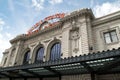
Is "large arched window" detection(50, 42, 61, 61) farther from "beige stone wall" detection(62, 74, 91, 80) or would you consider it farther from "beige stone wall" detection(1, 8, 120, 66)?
"beige stone wall" detection(62, 74, 91, 80)

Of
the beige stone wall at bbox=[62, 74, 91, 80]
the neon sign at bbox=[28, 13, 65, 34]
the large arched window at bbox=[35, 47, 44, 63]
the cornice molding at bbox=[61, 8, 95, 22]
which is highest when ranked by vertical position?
the neon sign at bbox=[28, 13, 65, 34]

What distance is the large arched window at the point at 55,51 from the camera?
19.3 metres

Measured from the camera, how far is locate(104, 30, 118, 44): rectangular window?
1500cm

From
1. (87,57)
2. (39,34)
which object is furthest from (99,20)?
(39,34)

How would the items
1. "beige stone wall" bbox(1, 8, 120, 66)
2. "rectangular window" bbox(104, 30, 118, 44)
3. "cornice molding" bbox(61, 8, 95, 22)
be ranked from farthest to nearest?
"cornice molding" bbox(61, 8, 95, 22)
"beige stone wall" bbox(1, 8, 120, 66)
"rectangular window" bbox(104, 30, 118, 44)

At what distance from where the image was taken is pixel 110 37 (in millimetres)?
15422

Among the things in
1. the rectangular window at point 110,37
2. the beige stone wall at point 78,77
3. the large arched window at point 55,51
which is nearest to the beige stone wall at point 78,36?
the rectangular window at point 110,37

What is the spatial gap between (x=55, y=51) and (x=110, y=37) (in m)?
8.94

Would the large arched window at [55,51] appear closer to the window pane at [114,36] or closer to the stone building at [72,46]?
the stone building at [72,46]

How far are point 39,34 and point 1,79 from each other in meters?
10.5

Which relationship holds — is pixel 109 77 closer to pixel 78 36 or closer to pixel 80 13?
pixel 78 36

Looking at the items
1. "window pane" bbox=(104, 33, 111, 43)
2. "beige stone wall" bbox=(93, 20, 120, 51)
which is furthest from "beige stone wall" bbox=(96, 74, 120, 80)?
"window pane" bbox=(104, 33, 111, 43)

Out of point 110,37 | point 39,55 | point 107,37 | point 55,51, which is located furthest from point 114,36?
point 39,55

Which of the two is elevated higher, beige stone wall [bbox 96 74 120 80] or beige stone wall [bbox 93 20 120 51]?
beige stone wall [bbox 93 20 120 51]
